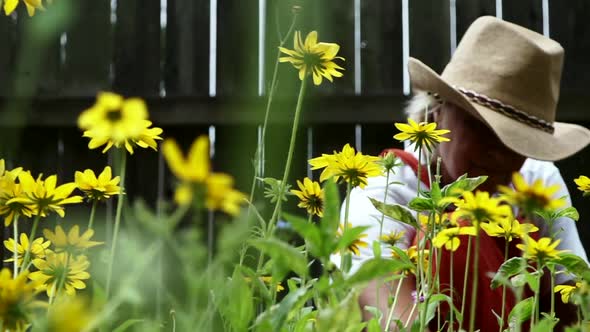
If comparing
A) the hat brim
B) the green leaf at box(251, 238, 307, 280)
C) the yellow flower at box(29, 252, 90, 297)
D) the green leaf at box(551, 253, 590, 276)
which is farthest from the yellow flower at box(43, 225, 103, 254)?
the hat brim

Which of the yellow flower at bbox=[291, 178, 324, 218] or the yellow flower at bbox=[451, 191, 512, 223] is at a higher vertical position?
the yellow flower at bbox=[451, 191, 512, 223]

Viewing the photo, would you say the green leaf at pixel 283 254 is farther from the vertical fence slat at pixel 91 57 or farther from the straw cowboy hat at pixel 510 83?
the vertical fence slat at pixel 91 57

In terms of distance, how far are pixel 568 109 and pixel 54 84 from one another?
3.84 feet

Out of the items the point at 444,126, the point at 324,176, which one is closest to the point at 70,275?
the point at 324,176

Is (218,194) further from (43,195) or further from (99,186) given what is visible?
(99,186)

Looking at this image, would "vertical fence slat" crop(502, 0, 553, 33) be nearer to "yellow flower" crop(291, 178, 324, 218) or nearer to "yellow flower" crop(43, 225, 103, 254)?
"yellow flower" crop(291, 178, 324, 218)

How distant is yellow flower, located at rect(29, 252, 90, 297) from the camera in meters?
0.49

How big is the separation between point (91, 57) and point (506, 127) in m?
1.08

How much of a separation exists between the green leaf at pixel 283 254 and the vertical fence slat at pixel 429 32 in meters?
1.92

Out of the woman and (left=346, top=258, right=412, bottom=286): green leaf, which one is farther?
the woman

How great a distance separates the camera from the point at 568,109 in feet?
6.85

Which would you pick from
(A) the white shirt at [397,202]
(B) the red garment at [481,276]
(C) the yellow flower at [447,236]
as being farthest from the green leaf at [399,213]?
(B) the red garment at [481,276]

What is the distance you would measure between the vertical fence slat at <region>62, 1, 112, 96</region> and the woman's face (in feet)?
3.02

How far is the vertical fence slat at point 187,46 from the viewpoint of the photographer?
2219mm
